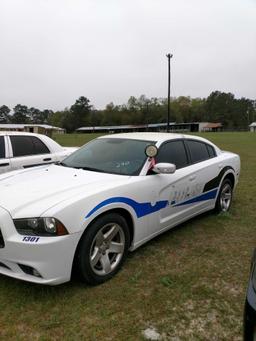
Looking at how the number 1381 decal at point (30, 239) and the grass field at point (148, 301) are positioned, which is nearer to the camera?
the grass field at point (148, 301)

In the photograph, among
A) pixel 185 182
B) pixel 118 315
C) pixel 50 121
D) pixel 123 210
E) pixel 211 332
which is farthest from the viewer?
pixel 50 121

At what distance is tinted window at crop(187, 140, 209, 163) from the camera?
5.01 m

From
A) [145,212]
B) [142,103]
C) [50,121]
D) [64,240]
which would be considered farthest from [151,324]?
[50,121]

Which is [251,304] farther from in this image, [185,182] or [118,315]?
[185,182]

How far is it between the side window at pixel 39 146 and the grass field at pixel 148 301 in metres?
3.56

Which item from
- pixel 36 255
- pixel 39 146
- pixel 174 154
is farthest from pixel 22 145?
pixel 36 255

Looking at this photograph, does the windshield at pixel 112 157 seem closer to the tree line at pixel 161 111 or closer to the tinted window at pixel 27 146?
the tinted window at pixel 27 146

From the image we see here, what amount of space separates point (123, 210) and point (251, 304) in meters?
1.88

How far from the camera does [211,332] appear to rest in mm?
2631

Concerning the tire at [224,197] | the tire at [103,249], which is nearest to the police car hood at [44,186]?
the tire at [103,249]

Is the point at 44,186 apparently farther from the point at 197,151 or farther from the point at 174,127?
the point at 174,127

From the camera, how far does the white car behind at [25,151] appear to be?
6.08 metres

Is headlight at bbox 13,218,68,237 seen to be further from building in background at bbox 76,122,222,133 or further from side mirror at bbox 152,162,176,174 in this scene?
building in background at bbox 76,122,222,133

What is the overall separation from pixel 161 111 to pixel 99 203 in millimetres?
111418
